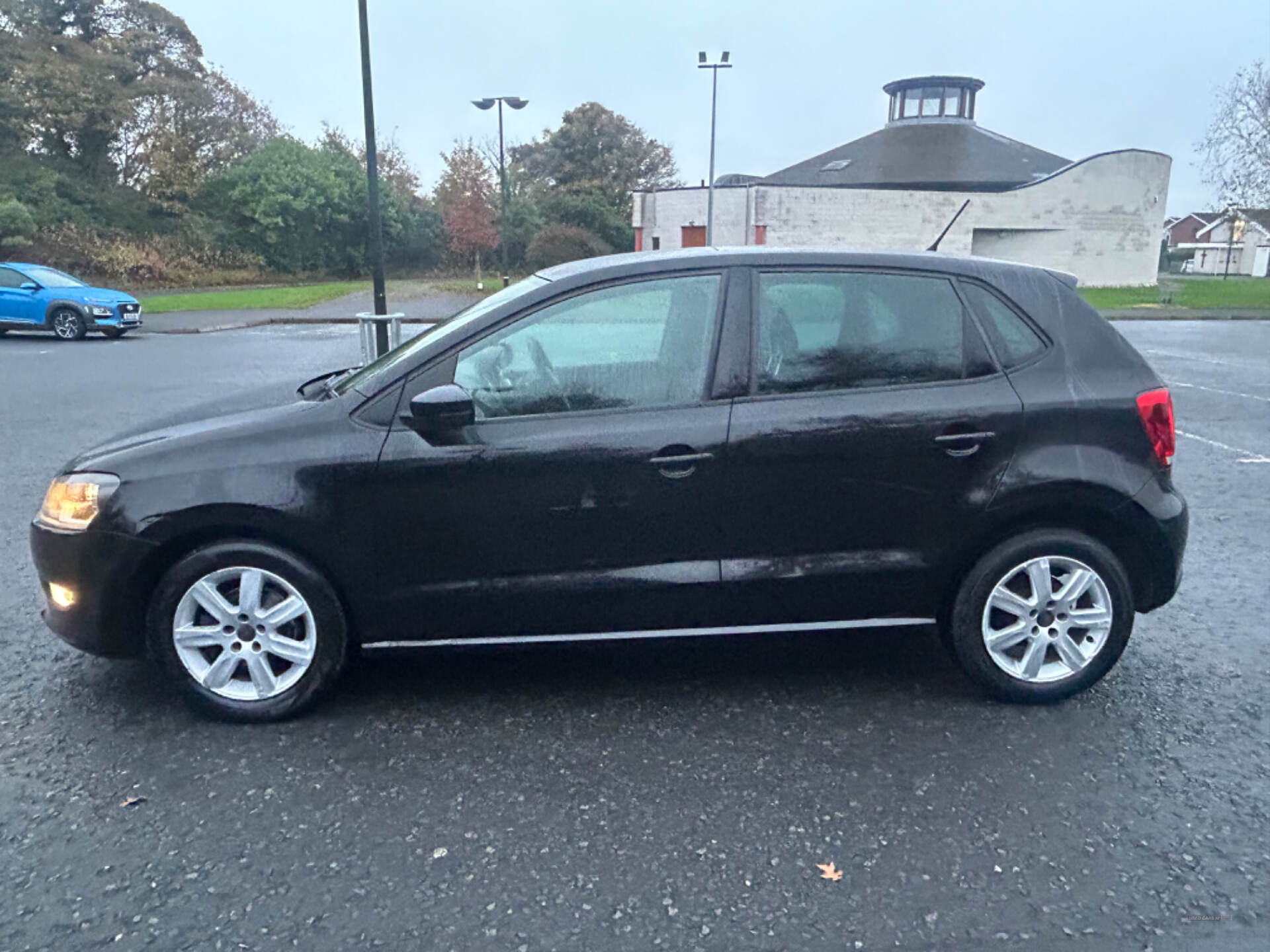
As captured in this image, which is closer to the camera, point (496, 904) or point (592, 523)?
point (496, 904)

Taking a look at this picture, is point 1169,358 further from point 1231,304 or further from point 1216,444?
point 1231,304

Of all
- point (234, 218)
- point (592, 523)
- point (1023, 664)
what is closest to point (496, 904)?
point (592, 523)

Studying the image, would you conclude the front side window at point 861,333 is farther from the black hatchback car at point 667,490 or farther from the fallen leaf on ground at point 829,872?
the fallen leaf on ground at point 829,872

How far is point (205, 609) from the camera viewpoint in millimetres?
3580

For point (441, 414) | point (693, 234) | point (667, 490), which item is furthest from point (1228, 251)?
point (441, 414)

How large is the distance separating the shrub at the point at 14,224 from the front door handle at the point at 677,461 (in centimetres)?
4129

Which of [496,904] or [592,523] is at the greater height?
[592,523]

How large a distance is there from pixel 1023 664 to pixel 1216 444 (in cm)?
642

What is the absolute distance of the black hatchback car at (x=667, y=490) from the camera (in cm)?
354

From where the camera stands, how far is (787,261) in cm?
379

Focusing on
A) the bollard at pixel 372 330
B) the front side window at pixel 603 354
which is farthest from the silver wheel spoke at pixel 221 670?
the bollard at pixel 372 330

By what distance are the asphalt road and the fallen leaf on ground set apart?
0.02 metres

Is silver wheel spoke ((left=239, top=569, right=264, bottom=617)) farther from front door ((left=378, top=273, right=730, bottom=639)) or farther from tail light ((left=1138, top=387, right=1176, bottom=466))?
tail light ((left=1138, top=387, right=1176, bottom=466))

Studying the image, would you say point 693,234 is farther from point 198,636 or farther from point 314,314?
point 198,636
